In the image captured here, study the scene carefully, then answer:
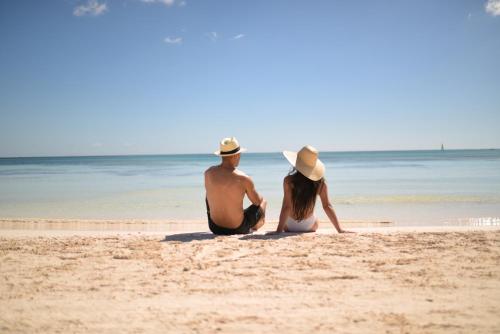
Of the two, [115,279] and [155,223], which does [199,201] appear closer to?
[155,223]

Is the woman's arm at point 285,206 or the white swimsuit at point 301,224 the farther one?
the white swimsuit at point 301,224

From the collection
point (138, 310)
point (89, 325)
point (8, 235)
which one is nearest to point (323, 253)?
point (138, 310)

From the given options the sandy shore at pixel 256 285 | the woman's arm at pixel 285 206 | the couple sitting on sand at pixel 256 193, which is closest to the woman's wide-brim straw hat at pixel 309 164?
the couple sitting on sand at pixel 256 193

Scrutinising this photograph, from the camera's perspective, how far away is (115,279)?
2.95 meters

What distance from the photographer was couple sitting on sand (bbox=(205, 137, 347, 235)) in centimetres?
457

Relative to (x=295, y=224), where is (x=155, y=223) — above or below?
below

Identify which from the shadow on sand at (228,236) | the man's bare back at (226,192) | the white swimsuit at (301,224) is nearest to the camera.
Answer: the shadow on sand at (228,236)

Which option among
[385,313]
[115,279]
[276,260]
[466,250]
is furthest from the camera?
[466,250]

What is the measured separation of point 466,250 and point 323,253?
1.53 meters

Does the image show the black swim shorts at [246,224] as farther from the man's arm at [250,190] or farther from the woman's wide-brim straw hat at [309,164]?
the woman's wide-brim straw hat at [309,164]

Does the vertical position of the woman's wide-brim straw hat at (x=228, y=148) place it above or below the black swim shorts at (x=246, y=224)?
above

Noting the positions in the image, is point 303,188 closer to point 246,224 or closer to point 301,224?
point 301,224

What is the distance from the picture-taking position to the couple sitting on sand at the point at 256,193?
4570 millimetres

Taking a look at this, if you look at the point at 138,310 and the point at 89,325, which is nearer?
the point at 89,325
